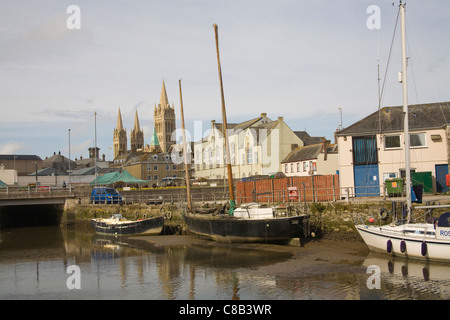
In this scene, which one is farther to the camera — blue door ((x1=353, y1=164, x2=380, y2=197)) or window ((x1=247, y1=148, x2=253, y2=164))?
window ((x1=247, y1=148, x2=253, y2=164))

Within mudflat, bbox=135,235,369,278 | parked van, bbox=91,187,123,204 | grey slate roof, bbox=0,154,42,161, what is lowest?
mudflat, bbox=135,235,369,278

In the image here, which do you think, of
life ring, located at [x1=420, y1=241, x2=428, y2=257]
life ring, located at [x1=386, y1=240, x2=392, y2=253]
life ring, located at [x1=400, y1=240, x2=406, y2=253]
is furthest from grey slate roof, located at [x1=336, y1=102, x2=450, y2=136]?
life ring, located at [x1=420, y1=241, x2=428, y2=257]

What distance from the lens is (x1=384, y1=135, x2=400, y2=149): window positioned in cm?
3284

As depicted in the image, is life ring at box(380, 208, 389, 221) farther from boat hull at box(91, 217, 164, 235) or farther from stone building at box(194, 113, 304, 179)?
stone building at box(194, 113, 304, 179)

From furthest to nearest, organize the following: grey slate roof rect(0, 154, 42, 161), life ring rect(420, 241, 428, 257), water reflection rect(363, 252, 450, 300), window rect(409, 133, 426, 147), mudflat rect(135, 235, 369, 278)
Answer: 1. grey slate roof rect(0, 154, 42, 161)
2. window rect(409, 133, 426, 147)
3. mudflat rect(135, 235, 369, 278)
4. life ring rect(420, 241, 428, 257)
5. water reflection rect(363, 252, 450, 300)

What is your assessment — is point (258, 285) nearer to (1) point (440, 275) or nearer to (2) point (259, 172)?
(1) point (440, 275)

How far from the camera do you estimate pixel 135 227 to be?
122ft

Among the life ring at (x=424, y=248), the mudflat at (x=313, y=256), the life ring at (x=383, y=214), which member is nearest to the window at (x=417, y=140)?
the life ring at (x=383, y=214)

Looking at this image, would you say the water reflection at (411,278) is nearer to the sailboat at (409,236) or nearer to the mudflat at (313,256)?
the sailboat at (409,236)

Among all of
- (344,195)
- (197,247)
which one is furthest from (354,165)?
(197,247)

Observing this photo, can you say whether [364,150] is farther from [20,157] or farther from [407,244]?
[20,157]

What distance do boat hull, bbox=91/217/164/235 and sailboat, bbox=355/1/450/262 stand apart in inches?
716

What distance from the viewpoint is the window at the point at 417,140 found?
32.4 meters

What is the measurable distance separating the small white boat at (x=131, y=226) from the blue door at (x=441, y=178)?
2147cm
